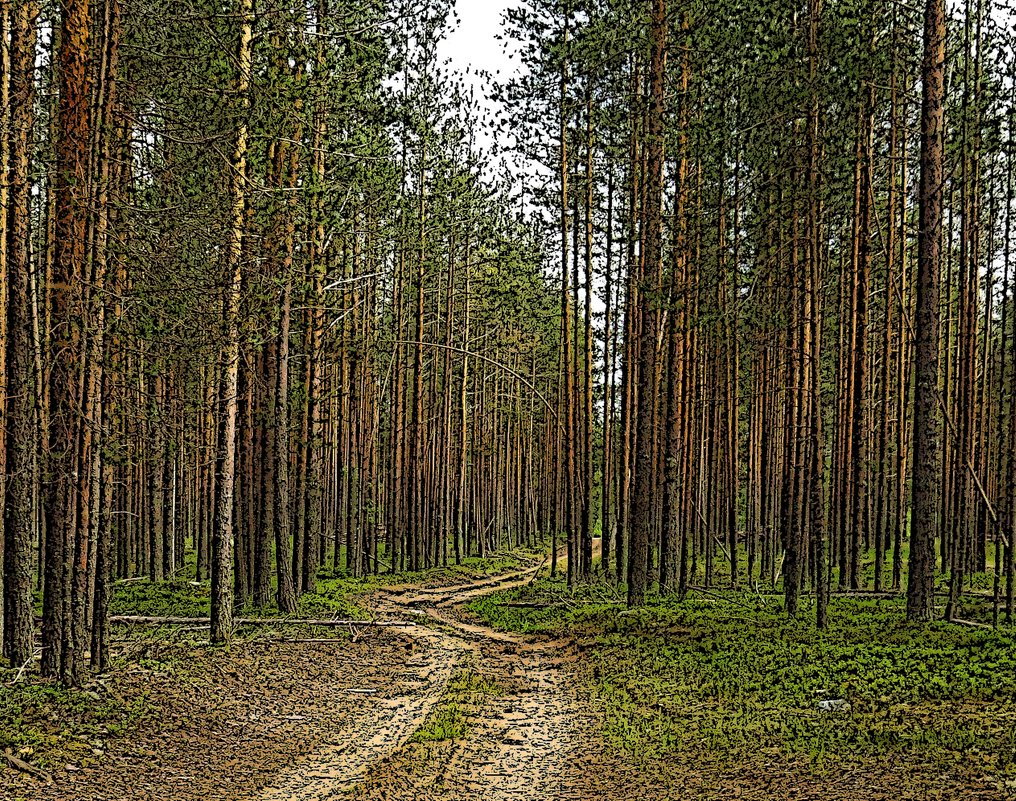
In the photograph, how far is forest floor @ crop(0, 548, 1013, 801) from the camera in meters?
7.38

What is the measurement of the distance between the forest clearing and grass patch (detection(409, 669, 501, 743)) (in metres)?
0.07

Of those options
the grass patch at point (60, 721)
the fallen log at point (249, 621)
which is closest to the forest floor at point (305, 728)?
the grass patch at point (60, 721)

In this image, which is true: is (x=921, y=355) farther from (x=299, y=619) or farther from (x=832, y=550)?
(x=832, y=550)

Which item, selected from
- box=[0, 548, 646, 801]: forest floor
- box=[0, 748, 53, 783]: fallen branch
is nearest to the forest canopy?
box=[0, 548, 646, 801]: forest floor

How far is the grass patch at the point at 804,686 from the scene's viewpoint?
7906 mm

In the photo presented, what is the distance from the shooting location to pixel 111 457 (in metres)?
9.70

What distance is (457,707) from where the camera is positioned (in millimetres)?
10750

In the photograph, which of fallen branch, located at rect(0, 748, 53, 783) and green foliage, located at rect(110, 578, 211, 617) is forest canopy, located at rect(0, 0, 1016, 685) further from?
fallen branch, located at rect(0, 748, 53, 783)

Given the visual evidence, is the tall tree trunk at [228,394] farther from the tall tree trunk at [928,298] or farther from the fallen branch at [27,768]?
the tall tree trunk at [928,298]

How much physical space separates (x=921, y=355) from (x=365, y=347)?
19.8 meters

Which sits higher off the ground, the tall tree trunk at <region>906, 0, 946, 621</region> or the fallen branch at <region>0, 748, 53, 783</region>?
the tall tree trunk at <region>906, 0, 946, 621</region>

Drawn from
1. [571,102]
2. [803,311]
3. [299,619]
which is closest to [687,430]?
[803,311]

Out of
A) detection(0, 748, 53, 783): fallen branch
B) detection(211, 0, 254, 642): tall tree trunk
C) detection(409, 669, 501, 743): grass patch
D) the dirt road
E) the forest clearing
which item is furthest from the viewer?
detection(211, 0, 254, 642): tall tree trunk

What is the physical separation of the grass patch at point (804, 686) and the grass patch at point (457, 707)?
1.62 meters
